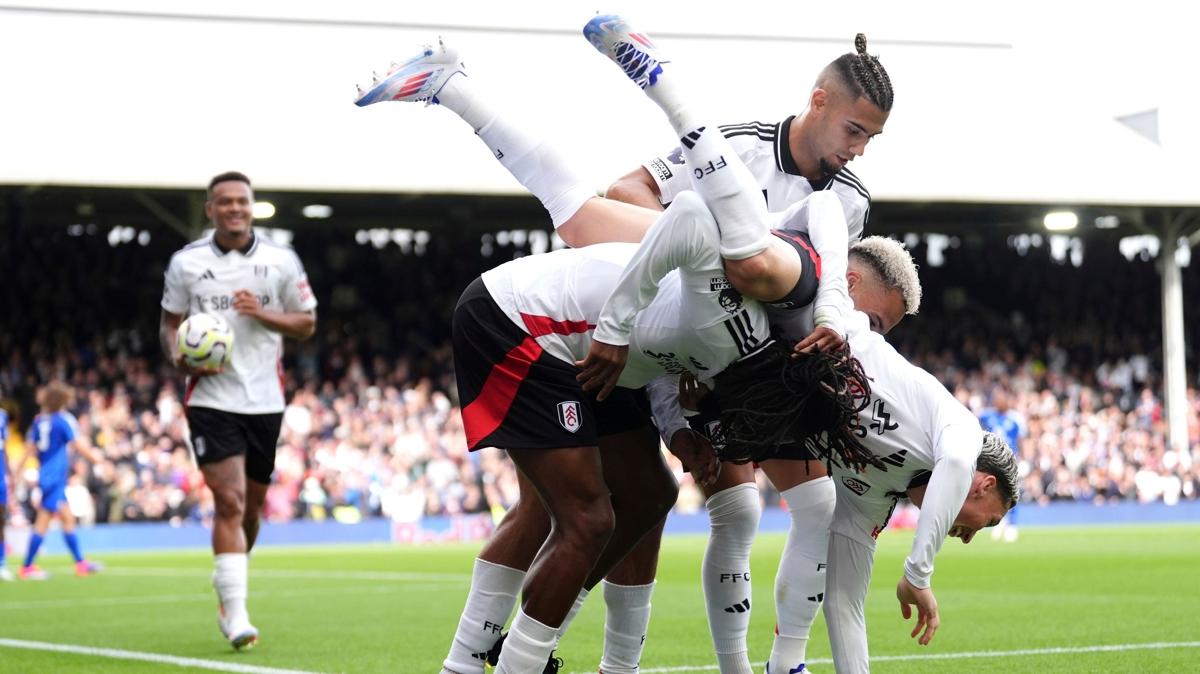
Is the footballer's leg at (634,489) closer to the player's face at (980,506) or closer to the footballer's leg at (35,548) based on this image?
the player's face at (980,506)

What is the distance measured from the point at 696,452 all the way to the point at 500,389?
28.9 inches

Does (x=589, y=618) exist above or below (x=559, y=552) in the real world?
below

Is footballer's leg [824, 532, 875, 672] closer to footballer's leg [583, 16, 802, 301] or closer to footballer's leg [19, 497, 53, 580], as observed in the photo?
footballer's leg [583, 16, 802, 301]

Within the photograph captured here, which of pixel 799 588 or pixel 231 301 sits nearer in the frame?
pixel 799 588

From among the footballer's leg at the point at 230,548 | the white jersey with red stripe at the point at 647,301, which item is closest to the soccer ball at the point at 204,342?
the footballer's leg at the point at 230,548

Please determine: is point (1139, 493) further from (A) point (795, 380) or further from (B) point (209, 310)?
(A) point (795, 380)

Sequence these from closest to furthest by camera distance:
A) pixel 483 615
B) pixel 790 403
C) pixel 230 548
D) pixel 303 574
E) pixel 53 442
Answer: pixel 790 403 < pixel 483 615 < pixel 230 548 < pixel 303 574 < pixel 53 442

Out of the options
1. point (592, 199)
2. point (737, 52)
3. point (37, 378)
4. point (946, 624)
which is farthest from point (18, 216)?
point (592, 199)

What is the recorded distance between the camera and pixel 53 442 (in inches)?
639

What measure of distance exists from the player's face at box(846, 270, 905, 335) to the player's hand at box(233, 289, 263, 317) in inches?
172

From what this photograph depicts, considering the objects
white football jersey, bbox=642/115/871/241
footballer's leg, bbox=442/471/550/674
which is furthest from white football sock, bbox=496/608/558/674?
white football jersey, bbox=642/115/871/241

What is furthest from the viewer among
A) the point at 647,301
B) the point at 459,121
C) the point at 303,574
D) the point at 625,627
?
the point at 459,121

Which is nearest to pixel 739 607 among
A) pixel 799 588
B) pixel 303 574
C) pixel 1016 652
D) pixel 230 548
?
pixel 799 588

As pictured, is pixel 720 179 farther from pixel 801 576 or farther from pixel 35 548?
pixel 35 548
